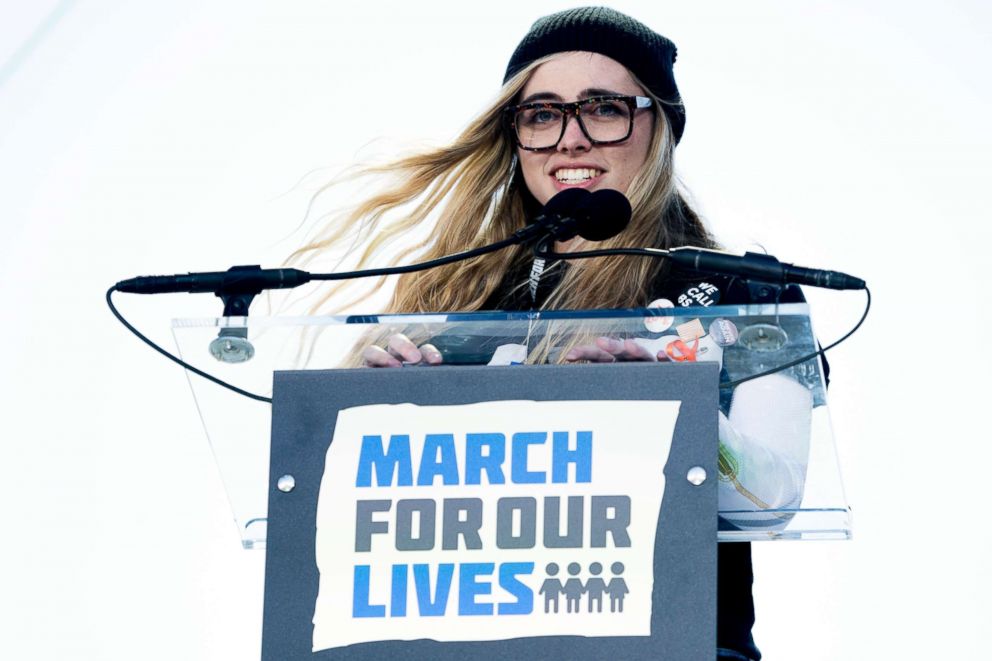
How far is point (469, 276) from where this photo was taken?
2.82m

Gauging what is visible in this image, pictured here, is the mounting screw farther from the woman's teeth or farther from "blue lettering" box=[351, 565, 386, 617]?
the woman's teeth

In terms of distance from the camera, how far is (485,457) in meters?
1.52

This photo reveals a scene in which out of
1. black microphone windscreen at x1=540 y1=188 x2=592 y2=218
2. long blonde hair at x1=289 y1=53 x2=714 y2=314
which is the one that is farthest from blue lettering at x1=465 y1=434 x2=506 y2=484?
long blonde hair at x1=289 y1=53 x2=714 y2=314

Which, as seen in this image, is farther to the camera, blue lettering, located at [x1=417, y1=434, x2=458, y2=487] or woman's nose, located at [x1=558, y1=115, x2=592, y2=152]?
woman's nose, located at [x1=558, y1=115, x2=592, y2=152]

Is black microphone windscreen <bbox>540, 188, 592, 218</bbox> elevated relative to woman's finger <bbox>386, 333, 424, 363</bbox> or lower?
elevated

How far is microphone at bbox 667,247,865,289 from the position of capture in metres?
1.54

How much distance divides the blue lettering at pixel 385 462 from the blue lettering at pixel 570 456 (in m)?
0.15

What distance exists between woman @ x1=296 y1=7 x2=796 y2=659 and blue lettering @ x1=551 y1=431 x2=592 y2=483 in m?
1.05

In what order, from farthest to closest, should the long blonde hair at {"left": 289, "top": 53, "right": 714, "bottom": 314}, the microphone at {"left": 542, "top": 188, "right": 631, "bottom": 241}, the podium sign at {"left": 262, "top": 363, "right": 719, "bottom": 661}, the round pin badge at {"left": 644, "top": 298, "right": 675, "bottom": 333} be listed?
the long blonde hair at {"left": 289, "top": 53, "right": 714, "bottom": 314} < the microphone at {"left": 542, "top": 188, "right": 631, "bottom": 241} < the round pin badge at {"left": 644, "top": 298, "right": 675, "bottom": 333} < the podium sign at {"left": 262, "top": 363, "right": 719, "bottom": 661}

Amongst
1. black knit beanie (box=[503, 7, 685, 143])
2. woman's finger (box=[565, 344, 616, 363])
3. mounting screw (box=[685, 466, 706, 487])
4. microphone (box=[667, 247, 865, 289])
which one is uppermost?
black knit beanie (box=[503, 7, 685, 143])

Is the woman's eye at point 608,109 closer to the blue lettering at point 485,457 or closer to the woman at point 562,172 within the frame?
the woman at point 562,172

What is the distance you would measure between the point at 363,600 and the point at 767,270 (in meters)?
0.56

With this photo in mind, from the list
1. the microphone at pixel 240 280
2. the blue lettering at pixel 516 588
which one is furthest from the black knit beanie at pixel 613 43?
the blue lettering at pixel 516 588

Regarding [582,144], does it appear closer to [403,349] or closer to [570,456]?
[403,349]
